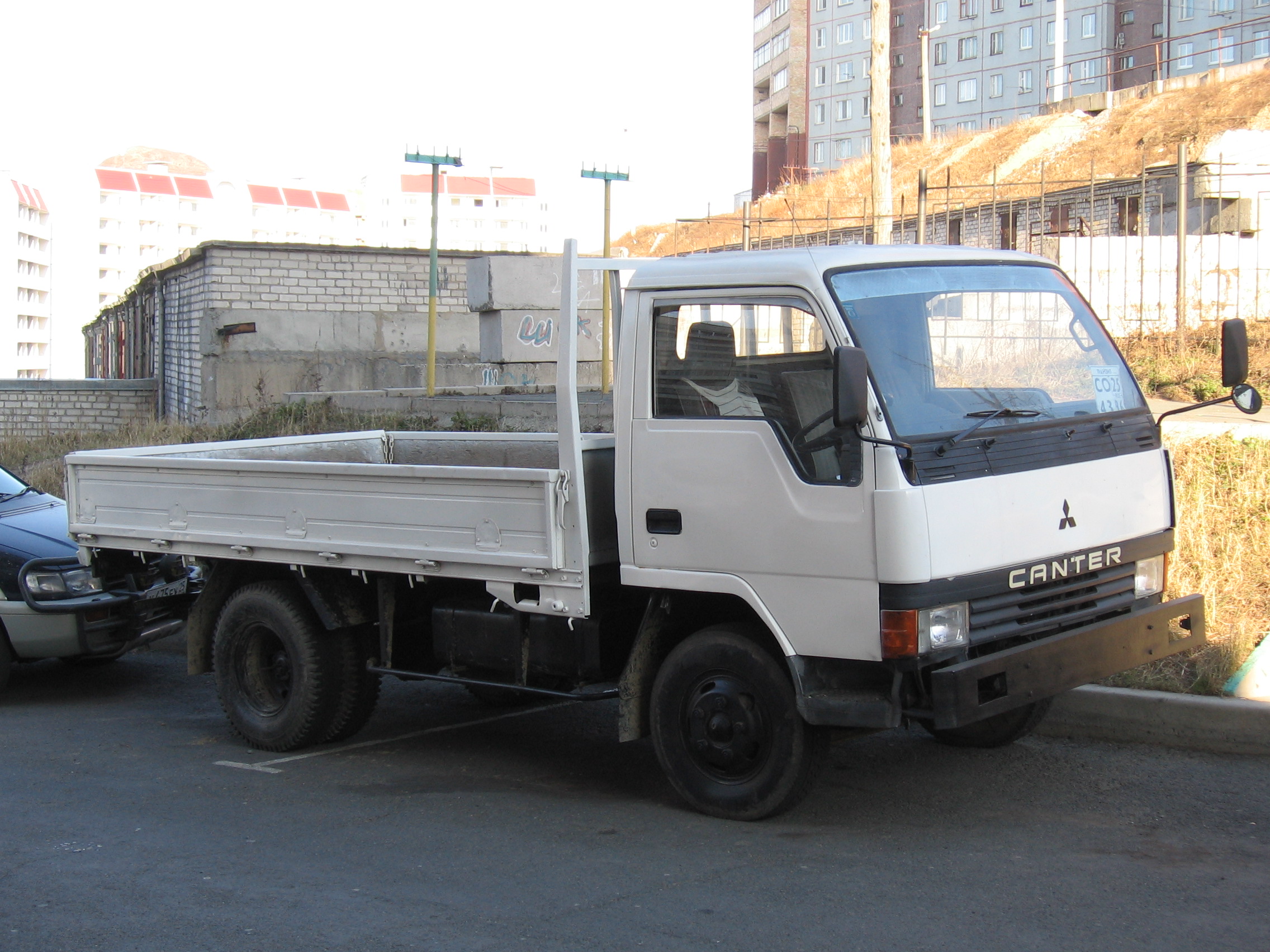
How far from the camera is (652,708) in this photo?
525cm

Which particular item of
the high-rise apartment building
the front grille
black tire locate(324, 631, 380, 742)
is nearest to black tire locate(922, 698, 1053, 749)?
the front grille

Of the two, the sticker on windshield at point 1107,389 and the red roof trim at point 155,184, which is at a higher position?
the red roof trim at point 155,184

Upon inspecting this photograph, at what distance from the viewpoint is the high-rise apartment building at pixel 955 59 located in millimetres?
61125

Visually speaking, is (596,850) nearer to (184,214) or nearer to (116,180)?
(116,180)

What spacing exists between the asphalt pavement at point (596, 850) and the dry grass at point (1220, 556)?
0.59 meters

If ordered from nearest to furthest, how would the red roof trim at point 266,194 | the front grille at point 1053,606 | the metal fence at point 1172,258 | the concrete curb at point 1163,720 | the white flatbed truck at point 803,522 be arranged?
the white flatbed truck at point 803,522
the front grille at point 1053,606
the concrete curb at point 1163,720
the metal fence at point 1172,258
the red roof trim at point 266,194

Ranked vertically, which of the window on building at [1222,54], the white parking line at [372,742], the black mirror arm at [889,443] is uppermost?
the window on building at [1222,54]

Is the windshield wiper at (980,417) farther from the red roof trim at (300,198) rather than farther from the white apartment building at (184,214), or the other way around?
the red roof trim at (300,198)

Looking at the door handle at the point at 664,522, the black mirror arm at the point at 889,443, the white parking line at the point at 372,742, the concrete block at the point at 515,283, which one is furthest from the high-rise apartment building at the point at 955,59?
the black mirror arm at the point at 889,443

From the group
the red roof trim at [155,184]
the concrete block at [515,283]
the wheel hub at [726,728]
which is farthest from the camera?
the red roof trim at [155,184]

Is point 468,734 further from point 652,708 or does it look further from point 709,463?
point 709,463

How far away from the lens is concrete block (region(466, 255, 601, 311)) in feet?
59.7

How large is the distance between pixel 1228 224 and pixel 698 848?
1750 cm

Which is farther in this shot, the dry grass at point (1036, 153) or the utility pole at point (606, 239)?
the dry grass at point (1036, 153)
